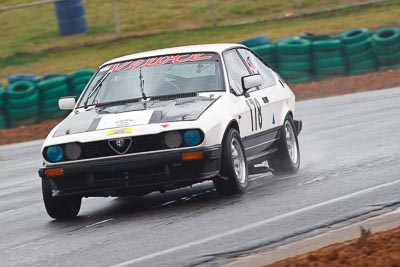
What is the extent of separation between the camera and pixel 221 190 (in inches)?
389

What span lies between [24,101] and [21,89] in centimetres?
48

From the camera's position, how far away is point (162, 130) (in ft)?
30.2

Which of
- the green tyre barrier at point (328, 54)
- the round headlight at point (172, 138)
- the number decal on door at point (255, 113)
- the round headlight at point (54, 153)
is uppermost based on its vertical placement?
the round headlight at point (172, 138)

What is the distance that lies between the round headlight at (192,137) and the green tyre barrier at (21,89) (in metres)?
12.0

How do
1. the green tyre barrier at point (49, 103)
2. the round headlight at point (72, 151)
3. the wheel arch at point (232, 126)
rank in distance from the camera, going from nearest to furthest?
the round headlight at point (72, 151) < the wheel arch at point (232, 126) < the green tyre barrier at point (49, 103)

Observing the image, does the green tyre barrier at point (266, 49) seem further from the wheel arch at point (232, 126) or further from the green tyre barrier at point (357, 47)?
the wheel arch at point (232, 126)

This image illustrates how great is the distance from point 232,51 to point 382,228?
3.93 metres

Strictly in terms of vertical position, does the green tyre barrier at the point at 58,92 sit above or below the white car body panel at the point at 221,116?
below

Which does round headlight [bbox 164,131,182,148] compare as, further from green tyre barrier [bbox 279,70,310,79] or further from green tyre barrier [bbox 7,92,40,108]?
green tyre barrier [bbox 279,70,310,79]

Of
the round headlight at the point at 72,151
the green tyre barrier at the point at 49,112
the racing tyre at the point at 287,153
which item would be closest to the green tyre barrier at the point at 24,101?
the green tyre barrier at the point at 49,112

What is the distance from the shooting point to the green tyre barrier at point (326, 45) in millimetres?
23609

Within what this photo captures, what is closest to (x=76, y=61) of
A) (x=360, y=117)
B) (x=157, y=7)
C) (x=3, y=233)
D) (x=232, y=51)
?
(x=157, y=7)

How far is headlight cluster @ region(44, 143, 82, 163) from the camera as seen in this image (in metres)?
9.37

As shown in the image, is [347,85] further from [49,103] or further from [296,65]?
[49,103]
